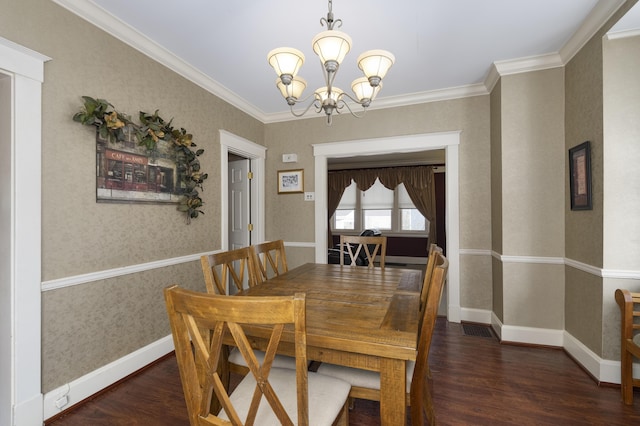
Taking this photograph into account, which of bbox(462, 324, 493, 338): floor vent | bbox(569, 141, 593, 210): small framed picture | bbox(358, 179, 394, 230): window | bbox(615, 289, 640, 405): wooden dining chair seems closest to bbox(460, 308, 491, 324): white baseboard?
bbox(462, 324, 493, 338): floor vent

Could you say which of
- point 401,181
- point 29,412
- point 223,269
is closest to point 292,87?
point 223,269

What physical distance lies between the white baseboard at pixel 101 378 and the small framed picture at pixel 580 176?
357 cm

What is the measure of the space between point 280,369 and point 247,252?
3.07 ft

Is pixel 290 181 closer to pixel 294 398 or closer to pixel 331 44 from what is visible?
pixel 331 44

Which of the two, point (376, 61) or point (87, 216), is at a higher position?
point (376, 61)

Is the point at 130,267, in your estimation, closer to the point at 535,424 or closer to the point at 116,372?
the point at 116,372

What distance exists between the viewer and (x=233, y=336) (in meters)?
0.81

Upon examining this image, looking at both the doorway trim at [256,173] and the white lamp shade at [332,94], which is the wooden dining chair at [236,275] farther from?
the doorway trim at [256,173]

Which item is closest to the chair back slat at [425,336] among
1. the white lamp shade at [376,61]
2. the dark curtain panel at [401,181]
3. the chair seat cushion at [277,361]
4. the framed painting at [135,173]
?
the chair seat cushion at [277,361]

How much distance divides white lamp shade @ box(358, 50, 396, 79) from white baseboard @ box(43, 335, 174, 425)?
8.45 feet

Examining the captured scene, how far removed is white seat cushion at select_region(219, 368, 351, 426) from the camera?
1.04 m

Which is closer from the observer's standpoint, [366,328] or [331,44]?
[366,328]

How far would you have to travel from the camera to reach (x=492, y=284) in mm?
3160

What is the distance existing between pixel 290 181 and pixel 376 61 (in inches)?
99.5
